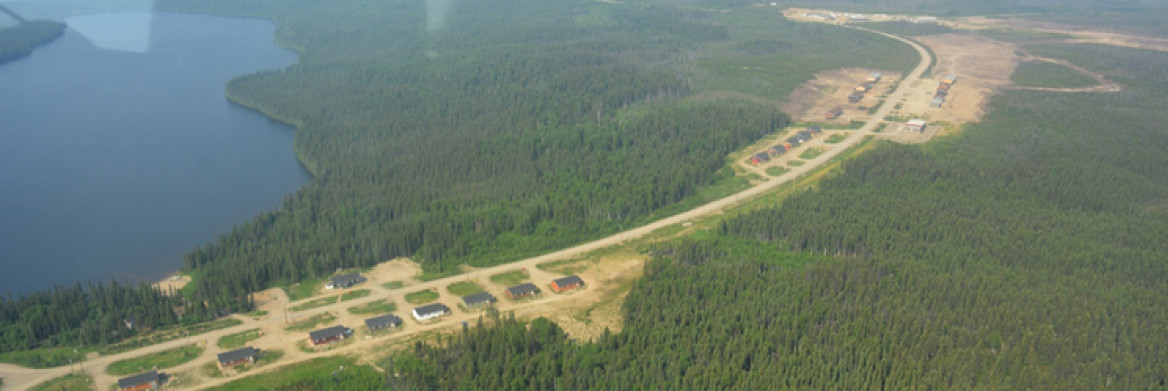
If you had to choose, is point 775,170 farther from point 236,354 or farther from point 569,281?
point 236,354

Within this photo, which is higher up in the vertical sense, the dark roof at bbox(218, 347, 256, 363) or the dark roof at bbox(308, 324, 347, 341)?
the dark roof at bbox(308, 324, 347, 341)

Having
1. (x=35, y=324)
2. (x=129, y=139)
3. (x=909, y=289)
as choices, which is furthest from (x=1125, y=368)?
(x=129, y=139)

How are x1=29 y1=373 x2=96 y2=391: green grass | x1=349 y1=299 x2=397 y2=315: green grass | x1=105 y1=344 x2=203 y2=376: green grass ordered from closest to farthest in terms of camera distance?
1. x1=29 y1=373 x2=96 y2=391: green grass
2. x1=105 y1=344 x2=203 y2=376: green grass
3. x1=349 y1=299 x2=397 y2=315: green grass

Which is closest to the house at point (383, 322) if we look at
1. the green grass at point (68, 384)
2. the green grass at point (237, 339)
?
the green grass at point (237, 339)

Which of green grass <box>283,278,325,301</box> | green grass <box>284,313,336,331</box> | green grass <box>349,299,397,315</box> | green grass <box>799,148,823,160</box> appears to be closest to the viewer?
green grass <box>284,313,336,331</box>

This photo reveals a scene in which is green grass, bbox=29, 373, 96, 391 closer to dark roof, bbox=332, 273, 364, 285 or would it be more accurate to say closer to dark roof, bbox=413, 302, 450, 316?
dark roof, bbox=332, 273, 364, 285

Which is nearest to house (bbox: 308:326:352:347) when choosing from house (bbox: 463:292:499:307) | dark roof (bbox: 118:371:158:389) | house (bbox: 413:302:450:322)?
house (bbox: 413:302:450:322)

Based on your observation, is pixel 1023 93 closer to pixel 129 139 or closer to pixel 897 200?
pixel 897 200

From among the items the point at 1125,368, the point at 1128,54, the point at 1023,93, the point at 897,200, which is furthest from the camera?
the point at 1128,54
